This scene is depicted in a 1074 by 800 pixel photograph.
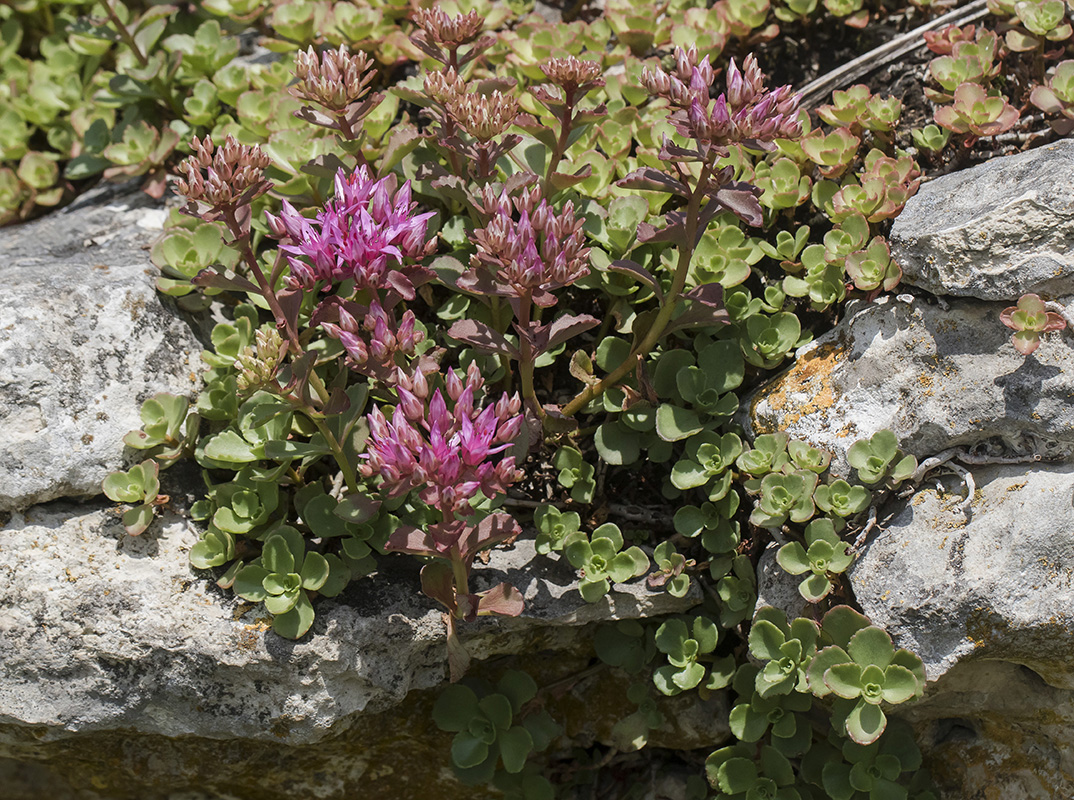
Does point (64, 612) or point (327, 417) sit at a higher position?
point (327, 417)

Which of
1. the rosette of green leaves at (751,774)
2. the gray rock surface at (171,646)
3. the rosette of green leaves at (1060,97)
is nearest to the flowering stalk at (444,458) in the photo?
the gray rock surface at (171,646)

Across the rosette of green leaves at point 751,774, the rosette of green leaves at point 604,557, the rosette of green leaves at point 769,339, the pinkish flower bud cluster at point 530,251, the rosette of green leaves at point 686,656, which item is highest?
the pinkish flower bud cluster at point 530,251

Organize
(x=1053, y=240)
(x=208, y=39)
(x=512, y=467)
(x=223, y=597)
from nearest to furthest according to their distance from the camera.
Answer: (x=512, y=467), (x=1053, y=240), (x=223, y=597), (x=208, y=39)

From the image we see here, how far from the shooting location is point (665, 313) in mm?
2822

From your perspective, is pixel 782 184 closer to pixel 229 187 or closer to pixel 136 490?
pixel 229 187

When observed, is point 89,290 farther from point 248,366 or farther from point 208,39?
point 208,39

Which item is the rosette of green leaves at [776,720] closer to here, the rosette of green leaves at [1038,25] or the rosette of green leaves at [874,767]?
the rosette of green leaves at [874,767]

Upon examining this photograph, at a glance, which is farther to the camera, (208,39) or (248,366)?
(208,39)

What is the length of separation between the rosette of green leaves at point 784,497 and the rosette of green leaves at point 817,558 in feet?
0.20

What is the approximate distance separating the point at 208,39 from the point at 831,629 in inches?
136

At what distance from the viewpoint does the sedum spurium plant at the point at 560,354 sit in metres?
2.55

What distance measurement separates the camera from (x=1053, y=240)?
8.77 feet

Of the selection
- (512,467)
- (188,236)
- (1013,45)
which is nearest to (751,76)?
(512,467)

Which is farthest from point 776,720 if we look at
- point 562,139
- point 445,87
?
point 445,87
